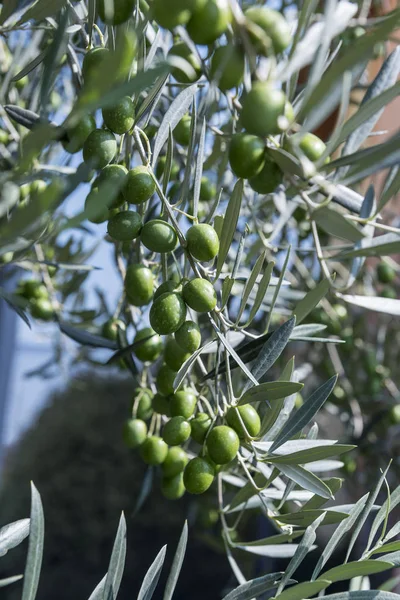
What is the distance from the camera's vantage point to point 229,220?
37 centimetres

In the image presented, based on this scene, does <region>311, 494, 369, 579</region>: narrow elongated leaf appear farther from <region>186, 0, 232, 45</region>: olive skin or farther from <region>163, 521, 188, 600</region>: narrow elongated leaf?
<region>186, 0, 232, 45</region>: olive skin

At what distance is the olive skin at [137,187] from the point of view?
0.35 metres

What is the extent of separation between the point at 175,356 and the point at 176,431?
2.2 inches

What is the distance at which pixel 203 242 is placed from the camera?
36 centimetres

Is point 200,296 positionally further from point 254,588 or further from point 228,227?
point 254,588

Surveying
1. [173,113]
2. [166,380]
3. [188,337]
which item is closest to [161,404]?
[166,380]

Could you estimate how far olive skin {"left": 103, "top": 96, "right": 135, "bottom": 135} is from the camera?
1.12ft

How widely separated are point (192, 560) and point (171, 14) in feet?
6.69

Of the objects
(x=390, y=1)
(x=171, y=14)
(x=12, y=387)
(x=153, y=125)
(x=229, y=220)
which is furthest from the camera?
(x=12, y=387)

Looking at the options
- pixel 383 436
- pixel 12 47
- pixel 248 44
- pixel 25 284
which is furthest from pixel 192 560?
pixel 248 44

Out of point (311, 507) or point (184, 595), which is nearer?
point (311, 507)

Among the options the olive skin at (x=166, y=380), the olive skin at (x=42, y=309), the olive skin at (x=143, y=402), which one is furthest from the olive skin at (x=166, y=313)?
the olive skin at (x=42, y=309)

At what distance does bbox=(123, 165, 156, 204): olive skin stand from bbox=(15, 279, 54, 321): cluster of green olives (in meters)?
0.47

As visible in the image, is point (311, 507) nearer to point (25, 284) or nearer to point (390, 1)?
point (25, 284)
